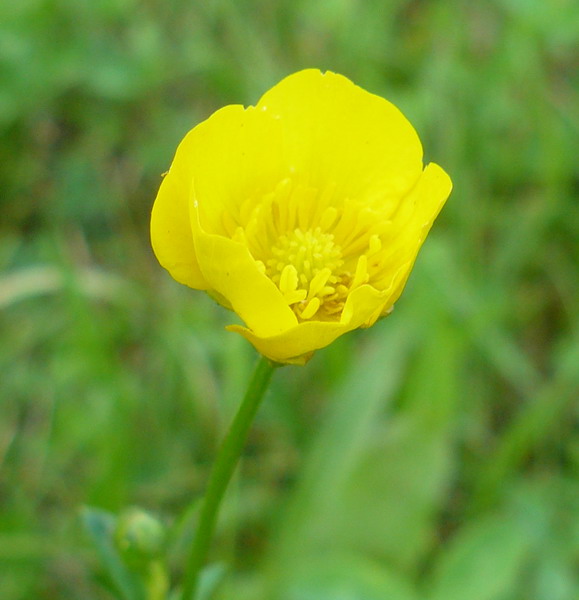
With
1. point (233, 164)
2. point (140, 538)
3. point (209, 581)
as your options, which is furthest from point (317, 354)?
point (233, 164)

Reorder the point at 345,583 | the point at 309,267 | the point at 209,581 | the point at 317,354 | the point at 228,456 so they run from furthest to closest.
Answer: the point at 317,354 < the point at 345,583 < the point at 209,581 < the point at 309,267 < the point at 228,456

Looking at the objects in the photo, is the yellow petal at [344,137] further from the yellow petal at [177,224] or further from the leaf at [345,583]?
the leaf at [345,583]

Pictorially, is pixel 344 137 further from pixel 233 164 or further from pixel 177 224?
pixel 177 224

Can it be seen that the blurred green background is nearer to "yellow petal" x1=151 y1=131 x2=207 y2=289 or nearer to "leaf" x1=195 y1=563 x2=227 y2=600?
"leaf" x1=195 y1=563 x2=227 y2=600

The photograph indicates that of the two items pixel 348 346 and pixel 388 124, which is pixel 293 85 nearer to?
pixel 388 124

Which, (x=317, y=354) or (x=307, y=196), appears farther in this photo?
(x=317, y=354)

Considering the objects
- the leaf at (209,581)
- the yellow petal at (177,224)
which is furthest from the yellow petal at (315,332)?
the leaf at (209,581)

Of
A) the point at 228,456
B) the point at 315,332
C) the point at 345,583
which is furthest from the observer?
the point at 345,583

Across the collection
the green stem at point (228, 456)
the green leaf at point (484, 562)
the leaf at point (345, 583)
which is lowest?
the leaf at point (345, 583)
